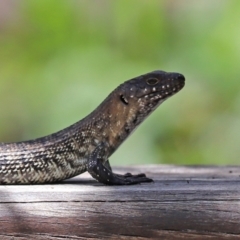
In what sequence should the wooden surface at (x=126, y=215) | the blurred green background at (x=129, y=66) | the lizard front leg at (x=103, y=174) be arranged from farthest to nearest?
the blurred green background at (x=129, y=66), the lizard front leg at (x=103, y=174), the wooden surface at (x=126, y=215)

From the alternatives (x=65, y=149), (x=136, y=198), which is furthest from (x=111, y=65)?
(x=136, y=198)

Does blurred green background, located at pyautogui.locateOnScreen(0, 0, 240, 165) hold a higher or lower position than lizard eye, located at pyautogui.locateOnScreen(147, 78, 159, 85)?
lower

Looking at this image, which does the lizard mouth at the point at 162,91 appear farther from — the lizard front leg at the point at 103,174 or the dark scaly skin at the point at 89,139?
the lizard front leg at the point at 103,174

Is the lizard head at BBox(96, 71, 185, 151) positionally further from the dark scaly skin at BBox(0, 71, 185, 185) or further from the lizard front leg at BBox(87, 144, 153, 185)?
the lizard front leg at BBox(87, 144, 153, 185)

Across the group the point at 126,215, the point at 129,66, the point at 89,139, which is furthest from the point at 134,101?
the point at 129,66

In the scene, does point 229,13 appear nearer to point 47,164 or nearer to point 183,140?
point 183,140

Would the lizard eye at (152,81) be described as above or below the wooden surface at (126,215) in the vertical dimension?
above

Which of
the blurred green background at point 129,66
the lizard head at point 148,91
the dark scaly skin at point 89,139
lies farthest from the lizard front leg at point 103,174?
the blurred green background at point 129,66

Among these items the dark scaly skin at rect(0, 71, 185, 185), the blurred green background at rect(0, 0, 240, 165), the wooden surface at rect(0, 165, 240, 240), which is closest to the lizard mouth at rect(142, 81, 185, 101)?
the dark scaly skin at rect(0, 71, 185, 185)
